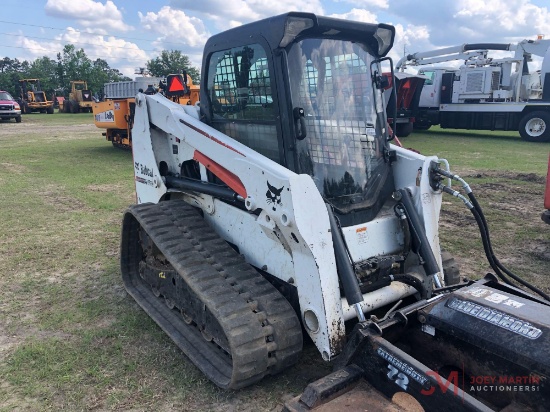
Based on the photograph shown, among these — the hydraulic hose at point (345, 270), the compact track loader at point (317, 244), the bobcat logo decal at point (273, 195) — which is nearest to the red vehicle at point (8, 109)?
the compact track loader at point (317, 244)

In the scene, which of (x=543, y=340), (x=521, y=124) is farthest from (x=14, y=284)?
(x=521, y=124)

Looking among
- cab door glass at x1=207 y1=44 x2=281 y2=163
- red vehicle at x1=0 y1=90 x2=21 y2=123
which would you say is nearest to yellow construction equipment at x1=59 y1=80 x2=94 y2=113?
red vehicle at x1=0 y1=90 x2=21 y2=123

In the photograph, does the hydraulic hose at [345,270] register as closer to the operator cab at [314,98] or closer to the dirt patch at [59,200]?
the operator cab at [314,98]

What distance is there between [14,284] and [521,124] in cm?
1762

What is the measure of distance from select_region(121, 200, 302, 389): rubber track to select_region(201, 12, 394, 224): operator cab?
79 cm

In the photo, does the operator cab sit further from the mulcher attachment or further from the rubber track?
the mulcher attachment

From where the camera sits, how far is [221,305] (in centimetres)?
305

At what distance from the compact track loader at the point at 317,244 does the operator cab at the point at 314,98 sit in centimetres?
1

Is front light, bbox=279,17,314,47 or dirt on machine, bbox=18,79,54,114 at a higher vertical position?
front light, bbox=279,17,314,47

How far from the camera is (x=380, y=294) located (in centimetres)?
334

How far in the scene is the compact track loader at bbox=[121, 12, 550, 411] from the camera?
2432 mm

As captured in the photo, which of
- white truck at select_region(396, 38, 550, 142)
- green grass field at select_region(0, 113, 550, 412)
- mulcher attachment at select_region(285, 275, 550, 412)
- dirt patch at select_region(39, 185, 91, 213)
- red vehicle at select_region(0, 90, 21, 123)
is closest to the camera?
mulcher attachment at select_region(285, 275, 550, 412)

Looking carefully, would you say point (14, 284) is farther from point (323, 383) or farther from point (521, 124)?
point (521, 124)

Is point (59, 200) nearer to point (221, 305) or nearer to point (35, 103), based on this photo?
point (221, 305)
